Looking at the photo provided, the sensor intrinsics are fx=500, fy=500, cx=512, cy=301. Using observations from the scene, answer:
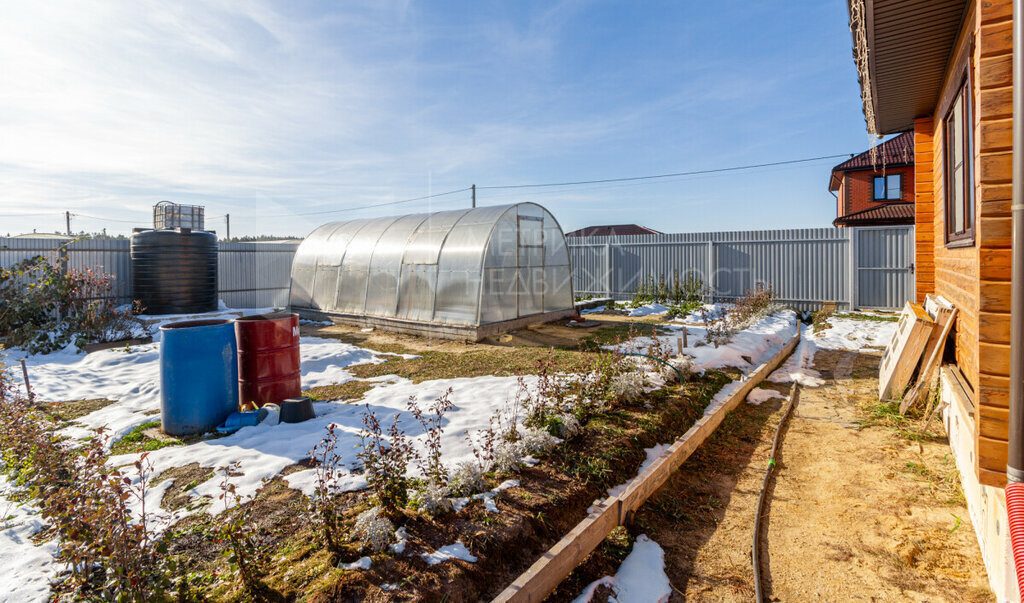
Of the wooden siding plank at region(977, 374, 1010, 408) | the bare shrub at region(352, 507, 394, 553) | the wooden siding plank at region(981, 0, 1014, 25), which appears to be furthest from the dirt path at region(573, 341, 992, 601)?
the wooden siding plank at region(981, 0, 1014, 25)

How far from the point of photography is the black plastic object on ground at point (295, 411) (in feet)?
18.4

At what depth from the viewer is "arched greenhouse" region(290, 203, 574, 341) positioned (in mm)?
11523

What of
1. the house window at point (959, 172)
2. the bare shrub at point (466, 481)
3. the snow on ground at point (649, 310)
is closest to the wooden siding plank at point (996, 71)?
the house window at point (959, 172)

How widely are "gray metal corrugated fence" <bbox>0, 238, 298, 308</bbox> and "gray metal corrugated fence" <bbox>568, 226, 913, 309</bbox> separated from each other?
11.7 meters

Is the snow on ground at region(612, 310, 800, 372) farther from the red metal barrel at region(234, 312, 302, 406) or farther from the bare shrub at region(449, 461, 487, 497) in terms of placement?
the red metal barrel at region(234, 312, 302, 406)

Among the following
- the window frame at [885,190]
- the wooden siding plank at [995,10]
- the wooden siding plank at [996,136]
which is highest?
the window frame at [885,190]

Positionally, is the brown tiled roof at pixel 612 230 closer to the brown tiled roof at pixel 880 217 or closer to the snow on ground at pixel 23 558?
the brown tiled roof at pixel 880 217

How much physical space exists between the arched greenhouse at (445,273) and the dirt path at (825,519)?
22.0ft

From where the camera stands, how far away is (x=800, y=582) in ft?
10.5

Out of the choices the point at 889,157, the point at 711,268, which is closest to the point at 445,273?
the point at 711,268

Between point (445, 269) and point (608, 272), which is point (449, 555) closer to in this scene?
point (445, 269)

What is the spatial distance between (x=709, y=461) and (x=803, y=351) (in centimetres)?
653

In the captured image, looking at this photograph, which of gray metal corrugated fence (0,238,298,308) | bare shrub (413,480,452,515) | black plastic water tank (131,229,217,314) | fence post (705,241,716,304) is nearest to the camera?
bare shrub (413,480,452,515)

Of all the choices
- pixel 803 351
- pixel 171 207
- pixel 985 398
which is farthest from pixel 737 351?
pixel 171 207
